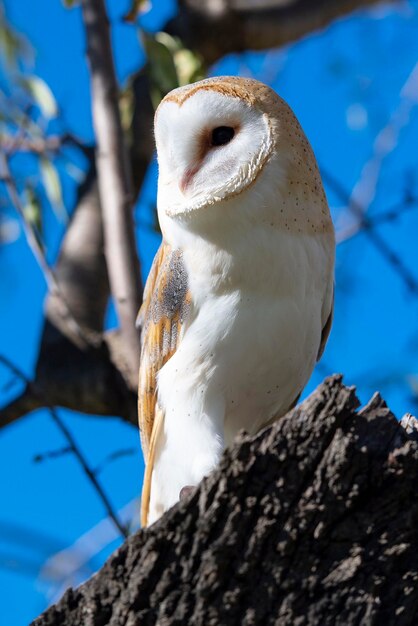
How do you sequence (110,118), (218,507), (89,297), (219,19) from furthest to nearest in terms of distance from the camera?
(219,19) < (89,297) < (110,118) < (218,507)

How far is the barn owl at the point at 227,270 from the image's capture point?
2.26 m

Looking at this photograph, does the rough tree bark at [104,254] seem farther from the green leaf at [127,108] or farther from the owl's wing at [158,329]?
the owl's wing at [158,329]

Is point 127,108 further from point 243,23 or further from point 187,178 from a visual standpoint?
point 187,178

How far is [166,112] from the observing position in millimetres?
2424

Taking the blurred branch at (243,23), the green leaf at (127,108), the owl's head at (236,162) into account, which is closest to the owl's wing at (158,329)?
the owl's head at (236,162)

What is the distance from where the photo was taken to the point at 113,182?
11.5ft

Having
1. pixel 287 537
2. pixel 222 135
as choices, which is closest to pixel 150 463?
pixel 222 135

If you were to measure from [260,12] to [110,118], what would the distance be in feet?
3.74

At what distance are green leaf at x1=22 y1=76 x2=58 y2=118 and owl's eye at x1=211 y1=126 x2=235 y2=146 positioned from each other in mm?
1704

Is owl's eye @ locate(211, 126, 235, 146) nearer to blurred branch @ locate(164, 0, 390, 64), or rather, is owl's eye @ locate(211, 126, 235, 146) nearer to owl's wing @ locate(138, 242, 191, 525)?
owl's wing @ locate(138, 242, 191, 525)

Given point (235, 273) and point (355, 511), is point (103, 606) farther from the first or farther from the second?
point (235, 273)

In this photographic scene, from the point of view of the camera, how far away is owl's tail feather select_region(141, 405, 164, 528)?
2430 mm

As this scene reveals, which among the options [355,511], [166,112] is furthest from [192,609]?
[166,112]

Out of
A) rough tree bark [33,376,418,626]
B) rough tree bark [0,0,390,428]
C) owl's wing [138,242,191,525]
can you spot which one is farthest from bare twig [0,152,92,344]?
rough tree bark [33,376,418,626]
